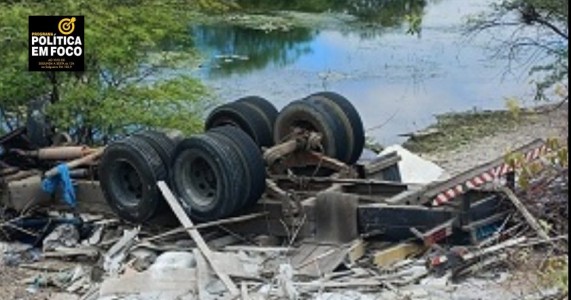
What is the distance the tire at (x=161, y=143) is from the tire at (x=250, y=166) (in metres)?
0.66

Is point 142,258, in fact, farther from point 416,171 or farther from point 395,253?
point 416,171

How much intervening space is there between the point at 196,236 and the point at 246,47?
74.1 feet

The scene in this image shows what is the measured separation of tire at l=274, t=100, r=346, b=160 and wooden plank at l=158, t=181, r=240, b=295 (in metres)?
1.75

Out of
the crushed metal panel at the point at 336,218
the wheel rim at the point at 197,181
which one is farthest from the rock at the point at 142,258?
the crushed metal panel at the point at 336,218

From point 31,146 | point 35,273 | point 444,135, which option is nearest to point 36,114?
point 31,146

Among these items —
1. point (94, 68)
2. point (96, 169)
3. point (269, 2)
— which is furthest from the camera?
point (269, 2)

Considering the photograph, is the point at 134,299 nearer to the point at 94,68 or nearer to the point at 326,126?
the point at 326,126

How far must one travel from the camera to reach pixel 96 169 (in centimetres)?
1023

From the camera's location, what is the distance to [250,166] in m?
8.80

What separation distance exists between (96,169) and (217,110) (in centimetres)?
154

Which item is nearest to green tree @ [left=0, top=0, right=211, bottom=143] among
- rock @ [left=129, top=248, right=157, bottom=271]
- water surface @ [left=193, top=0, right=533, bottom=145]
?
rock @ [left=129, top=248, right=157, bottom=271]

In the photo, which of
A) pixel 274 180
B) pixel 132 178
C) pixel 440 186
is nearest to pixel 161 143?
pixel 132 178

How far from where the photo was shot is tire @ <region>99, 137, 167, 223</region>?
9312 millimetres

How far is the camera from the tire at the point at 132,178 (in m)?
9.31
